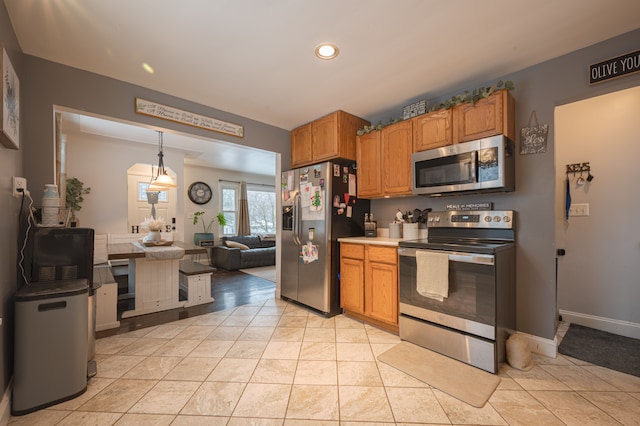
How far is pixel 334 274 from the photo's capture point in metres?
3.15

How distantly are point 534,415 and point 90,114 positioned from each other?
4.07m

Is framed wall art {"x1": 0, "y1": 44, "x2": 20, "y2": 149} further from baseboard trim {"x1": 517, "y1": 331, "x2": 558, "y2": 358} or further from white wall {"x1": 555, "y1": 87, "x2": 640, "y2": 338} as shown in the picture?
white wall {"x1": 555, "y1": 87, "x2": 640, "y2": 338}

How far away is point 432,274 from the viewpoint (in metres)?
2.23

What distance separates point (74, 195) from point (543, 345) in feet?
21.5

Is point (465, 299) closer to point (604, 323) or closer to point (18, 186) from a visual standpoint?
point (604, 323)

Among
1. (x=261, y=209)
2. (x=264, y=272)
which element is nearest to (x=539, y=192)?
(x=264, y=272)

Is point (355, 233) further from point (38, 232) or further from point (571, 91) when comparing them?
point (38, 232)

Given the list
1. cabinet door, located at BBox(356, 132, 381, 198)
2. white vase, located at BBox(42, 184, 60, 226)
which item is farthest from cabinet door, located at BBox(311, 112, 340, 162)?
white vase, located at BBox(42, 184, 60, 226)

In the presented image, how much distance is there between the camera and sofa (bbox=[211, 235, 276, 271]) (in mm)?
5918

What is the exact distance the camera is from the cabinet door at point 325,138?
3195 mm

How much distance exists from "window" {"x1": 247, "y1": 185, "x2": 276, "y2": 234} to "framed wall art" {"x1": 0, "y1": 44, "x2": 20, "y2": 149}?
20.4ft

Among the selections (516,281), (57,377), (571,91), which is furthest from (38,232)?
(571,91)

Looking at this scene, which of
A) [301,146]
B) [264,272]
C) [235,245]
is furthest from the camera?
[235,245]

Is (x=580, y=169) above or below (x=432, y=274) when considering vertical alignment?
above
